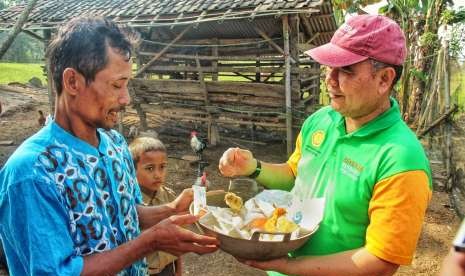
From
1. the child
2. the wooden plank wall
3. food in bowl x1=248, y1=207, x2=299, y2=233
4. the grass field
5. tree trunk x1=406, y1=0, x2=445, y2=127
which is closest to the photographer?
food in bowl x1=248, y1=207, x2=299, y2=233

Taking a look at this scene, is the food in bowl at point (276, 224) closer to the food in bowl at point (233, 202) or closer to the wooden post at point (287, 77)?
the food in bowl at point (233, 202)

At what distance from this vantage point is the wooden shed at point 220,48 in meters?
8.70

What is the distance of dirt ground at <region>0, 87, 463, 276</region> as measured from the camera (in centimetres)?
483

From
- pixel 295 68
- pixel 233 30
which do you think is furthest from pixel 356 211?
pixel 233 30

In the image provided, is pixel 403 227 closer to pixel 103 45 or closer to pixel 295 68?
pixel 103 45

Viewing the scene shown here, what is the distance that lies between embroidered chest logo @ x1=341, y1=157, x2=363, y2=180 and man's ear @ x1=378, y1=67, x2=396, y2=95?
364mm

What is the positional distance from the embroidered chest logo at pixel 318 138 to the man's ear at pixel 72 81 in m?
1.22

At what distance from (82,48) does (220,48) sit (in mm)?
8874

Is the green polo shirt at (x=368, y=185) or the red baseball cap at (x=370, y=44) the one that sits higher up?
the red baseball cap at (x=370, y=44)

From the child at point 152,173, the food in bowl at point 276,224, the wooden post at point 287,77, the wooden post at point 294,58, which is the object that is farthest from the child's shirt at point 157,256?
the wooden post at point 294,58

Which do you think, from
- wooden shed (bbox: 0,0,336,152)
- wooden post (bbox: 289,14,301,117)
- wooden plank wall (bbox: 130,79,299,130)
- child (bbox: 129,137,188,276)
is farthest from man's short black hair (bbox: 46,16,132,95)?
Answer: wooden plank wall (bbox: 130,79,299,130)

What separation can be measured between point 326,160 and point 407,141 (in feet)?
1.38

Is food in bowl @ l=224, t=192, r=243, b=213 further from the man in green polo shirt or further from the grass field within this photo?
the grass field

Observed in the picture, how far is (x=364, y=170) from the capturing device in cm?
164
